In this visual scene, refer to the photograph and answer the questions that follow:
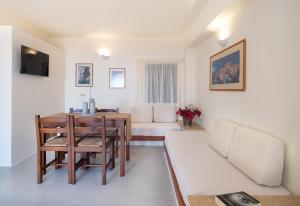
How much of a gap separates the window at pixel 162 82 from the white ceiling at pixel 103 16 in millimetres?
818

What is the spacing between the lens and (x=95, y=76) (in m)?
5.51

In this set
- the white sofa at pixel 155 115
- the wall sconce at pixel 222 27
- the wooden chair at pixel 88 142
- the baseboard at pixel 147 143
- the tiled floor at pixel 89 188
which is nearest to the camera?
the tiled floor at pixel 89 188

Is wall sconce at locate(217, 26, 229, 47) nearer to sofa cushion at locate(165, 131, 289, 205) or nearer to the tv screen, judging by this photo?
sofa cushion at locate(165, 131, 289, 205)

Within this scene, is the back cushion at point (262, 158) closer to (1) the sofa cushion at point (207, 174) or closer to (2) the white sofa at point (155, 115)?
(1) the sofa cushion at point (207, 174)

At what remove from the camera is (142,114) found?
5156mm

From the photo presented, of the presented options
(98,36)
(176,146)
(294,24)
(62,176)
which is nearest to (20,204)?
(62,176)

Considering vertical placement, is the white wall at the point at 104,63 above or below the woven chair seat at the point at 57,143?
above

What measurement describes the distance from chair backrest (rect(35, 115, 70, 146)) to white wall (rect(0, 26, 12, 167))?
0.96 m

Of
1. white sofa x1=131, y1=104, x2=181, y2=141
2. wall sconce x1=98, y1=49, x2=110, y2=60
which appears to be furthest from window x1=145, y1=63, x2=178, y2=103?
wall sconce x1=98, y1=49, x2=110, y2=60

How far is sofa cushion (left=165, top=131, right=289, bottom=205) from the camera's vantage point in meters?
1.70

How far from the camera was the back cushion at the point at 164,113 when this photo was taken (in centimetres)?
515

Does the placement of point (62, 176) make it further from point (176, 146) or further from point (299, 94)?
point (299, 94)

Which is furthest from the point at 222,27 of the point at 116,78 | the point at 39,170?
the point at 39,170

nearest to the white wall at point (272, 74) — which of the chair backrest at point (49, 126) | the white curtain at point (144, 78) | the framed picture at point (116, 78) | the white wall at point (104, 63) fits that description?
the chair backrest at point (49, 126)
